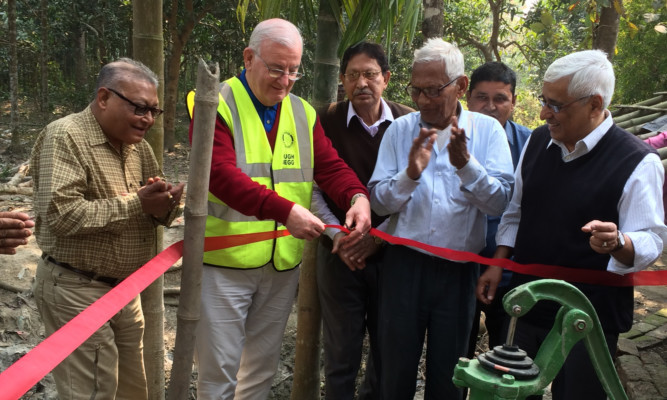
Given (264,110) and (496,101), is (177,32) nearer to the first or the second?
(496,101)

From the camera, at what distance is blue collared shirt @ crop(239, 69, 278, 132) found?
2.71 meters

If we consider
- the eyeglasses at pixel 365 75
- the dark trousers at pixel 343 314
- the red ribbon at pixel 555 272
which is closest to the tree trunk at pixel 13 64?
the eyeglasses at pixel 365 75

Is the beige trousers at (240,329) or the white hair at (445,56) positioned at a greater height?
the white hair at (445,56)

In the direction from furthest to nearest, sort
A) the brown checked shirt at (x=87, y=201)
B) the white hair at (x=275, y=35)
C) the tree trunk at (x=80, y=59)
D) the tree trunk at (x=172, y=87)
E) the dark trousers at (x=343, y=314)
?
the tree trunk at (x=80, y=59) < the tree trunk at (x=172, y=87) < the dark trousers at (x=343, y=314) < the white hair at (x=275, y=35) < the brown checked shirt at (x=87, y=201)

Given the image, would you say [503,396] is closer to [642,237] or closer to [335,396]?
[642,237]

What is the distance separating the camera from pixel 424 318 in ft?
9.12

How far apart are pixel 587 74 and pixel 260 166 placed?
1.51m

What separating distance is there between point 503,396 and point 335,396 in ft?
6.33

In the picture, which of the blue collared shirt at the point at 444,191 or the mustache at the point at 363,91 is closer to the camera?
the blue collared shirt at the point at 444,191

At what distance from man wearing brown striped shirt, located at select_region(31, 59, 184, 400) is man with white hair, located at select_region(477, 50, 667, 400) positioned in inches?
66.6

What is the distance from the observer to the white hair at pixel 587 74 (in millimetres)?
2318

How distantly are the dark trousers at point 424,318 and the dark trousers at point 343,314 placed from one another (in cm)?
33

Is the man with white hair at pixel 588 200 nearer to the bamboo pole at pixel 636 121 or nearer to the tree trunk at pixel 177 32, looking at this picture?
the bamboo pole at pixel 636 121

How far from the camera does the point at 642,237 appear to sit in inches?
85.7
